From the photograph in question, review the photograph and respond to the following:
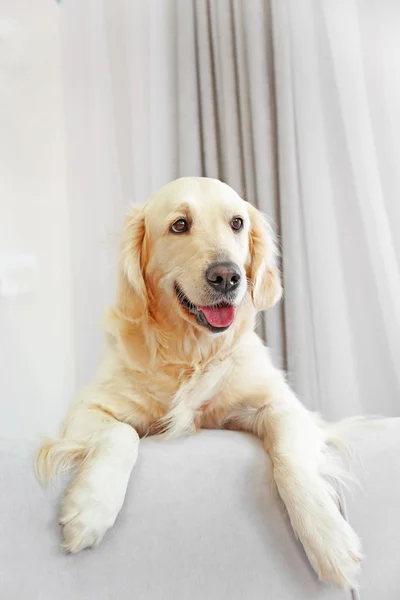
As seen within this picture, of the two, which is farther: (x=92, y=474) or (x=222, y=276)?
(x=222, y=276)

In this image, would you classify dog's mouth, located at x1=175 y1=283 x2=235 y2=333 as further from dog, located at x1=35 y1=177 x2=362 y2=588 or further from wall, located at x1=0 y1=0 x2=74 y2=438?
wall, located at x1=0 y1=0 x2=74 y2=438

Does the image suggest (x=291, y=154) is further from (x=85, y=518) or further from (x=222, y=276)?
(x=85, y=518)

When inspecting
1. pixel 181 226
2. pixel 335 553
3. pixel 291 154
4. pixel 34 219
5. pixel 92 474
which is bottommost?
pixel 335 553

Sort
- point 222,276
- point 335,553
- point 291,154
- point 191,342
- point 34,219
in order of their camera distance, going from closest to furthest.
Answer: point 335,553, point 222,276, point 191,342, point 291,154, point 34,219

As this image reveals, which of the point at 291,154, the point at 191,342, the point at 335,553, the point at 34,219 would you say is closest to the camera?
the point at 335,553

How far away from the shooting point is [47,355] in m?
2.24

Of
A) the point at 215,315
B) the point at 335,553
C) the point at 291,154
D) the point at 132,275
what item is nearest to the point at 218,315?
the point at 215,315

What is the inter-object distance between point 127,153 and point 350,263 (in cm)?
110

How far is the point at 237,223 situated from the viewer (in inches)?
52.2

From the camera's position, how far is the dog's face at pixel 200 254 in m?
1.15

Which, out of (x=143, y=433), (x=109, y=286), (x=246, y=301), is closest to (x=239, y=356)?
(x=246, y=301)

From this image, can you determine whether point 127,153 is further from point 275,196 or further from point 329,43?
point 329,43

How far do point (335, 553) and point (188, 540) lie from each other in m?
0.22

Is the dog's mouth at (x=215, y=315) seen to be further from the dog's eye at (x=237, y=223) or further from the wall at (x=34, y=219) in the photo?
the wall at (x=34, y=219)
